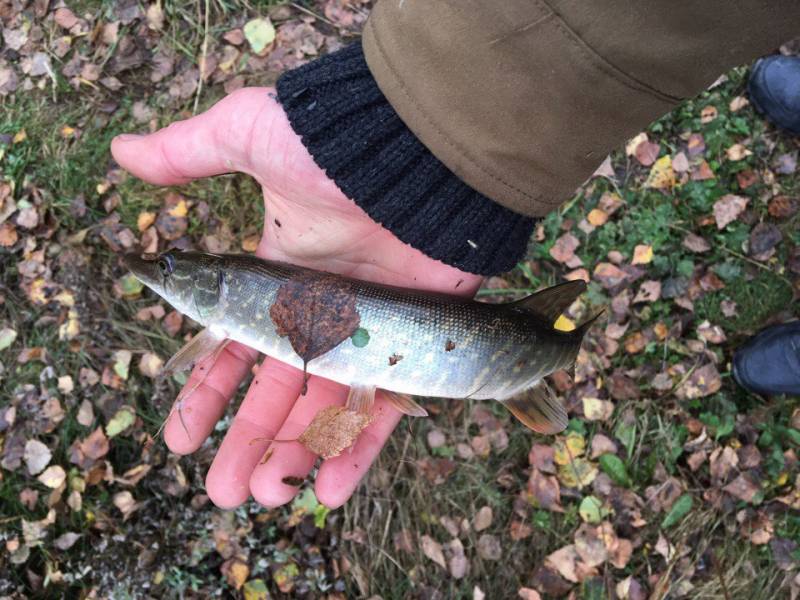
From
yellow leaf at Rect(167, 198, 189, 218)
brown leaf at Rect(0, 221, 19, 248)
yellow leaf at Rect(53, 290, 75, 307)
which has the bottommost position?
yellow leaf at Rect(53, 290, 75, 307)

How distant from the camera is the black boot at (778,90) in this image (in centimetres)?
330

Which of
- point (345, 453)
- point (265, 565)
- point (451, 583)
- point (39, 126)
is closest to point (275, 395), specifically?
point (345, 453)

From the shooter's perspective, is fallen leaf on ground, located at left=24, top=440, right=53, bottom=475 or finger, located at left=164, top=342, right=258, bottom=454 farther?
fallen leaf on ground, located at left=24, top=440, right=53, bottom=475

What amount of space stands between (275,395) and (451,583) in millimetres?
1387

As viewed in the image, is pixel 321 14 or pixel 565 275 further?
pixel 321 14

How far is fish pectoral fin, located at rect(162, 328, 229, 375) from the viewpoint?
234cm

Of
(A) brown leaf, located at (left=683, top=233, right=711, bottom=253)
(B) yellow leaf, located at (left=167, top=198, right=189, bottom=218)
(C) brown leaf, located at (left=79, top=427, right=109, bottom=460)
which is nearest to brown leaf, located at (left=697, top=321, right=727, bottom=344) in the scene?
(A) brown leaf, located at (left=683, top=233, right=711, bottom=253)

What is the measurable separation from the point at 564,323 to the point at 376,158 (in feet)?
5.05

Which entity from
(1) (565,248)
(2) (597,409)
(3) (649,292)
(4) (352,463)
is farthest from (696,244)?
Result: (4) (352,463)

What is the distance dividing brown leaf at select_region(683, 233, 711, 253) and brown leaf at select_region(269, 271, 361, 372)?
212 centimetres

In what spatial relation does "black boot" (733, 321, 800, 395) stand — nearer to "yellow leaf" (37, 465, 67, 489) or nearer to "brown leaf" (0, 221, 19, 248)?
"yellow leaf" (37, 465, 67, 489)

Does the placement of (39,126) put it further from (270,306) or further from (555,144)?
(555,144)

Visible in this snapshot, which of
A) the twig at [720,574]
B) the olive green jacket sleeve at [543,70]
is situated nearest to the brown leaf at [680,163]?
the olive green jacket sleeve at [543,70]

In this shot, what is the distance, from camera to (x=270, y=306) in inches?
87.7
